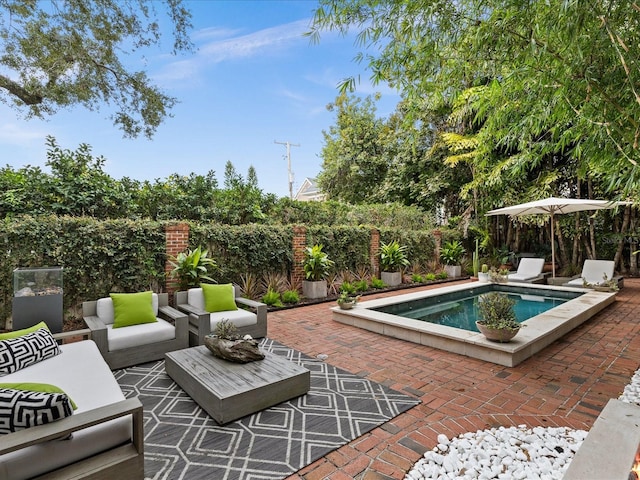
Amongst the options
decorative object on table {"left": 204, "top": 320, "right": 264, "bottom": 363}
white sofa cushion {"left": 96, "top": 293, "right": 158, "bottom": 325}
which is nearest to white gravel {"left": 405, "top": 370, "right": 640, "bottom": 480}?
decorative object on table {"left": 204, "top": 320, "right": 264, "bottom": 363}

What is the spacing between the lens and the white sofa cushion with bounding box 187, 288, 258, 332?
4.52 metres

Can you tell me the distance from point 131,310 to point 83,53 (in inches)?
301

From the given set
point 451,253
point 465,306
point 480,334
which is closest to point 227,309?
point 480,334

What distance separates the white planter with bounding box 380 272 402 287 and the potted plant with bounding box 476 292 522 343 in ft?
18.0

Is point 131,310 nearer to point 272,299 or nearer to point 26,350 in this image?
point 26,350

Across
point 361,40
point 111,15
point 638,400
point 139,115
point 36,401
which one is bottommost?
point 638,400

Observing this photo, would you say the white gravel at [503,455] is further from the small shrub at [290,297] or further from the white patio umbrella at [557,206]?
the white patio umbrella at [557,206]

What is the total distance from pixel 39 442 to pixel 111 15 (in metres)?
10.0

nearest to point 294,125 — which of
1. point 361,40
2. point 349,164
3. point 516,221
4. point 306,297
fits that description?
point 349,164

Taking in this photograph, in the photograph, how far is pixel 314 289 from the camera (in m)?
7.78

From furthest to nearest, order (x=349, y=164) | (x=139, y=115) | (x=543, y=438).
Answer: (x=349, y=164), (x=139, y=115), (x=543, y=438)

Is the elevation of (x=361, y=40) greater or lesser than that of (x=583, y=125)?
greater

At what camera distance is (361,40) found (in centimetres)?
338

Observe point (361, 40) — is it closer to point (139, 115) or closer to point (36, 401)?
point (36, 401)
